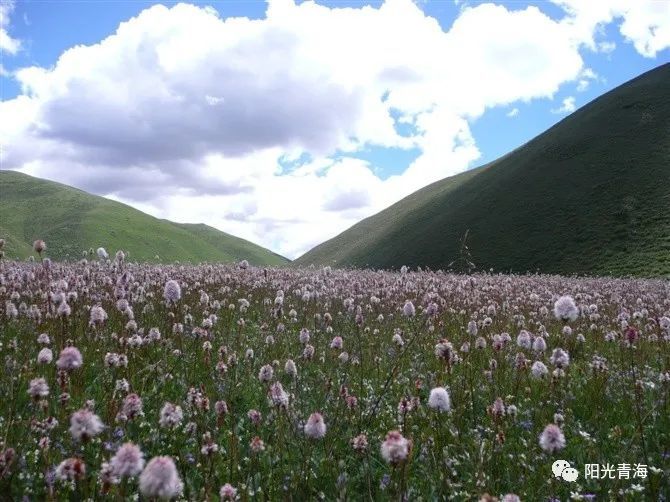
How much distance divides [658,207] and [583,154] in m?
22.8

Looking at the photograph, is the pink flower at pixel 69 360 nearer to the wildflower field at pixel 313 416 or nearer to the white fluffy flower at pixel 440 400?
the wildflower field at pixel 313 416

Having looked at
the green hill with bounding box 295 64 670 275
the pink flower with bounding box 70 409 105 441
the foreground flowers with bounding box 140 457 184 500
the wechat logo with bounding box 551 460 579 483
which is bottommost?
the wechat logo with bounding box 551 460 579 483

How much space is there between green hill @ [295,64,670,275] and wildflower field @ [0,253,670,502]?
173 ft

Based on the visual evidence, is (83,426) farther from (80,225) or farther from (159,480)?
(80,225)

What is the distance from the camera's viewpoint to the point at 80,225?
123 metres

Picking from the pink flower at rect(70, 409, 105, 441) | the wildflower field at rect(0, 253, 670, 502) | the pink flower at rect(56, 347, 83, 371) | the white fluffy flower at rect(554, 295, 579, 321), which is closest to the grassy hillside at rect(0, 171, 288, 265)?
the wildflower field at rect(0, 253, 670, 502)

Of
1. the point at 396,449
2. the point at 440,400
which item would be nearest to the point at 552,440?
the point at 440,400

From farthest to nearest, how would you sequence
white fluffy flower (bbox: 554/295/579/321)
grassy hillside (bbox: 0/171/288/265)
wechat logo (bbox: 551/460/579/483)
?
grassy hillside (bbox: 0/171/288/265), white fluffy flower (bbox: 554/295/579/321), wechat logo (bbox: 551/460/579/483)

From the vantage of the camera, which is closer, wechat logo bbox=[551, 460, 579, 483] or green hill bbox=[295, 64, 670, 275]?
wechat logo bbox=[551, 460, 579, 483]

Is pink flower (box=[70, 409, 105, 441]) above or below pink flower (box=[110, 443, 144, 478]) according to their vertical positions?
above

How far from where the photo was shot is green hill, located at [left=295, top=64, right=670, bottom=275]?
65.9 metres

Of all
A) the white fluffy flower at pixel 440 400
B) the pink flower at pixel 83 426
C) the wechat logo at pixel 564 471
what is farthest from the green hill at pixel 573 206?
the pink flower at pixel 83 426

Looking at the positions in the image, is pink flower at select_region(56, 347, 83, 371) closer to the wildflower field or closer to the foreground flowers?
the wildflower field

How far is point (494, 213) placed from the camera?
88312mm
